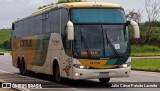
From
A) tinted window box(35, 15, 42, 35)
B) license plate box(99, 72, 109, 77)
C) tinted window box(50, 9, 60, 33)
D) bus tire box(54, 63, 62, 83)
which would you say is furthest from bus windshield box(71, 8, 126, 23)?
tinted window box(35, 15, 42, 35)

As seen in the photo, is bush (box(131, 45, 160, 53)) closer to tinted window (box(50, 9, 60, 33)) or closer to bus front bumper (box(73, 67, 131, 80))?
tinted window (box(50, 9, 60, 33))

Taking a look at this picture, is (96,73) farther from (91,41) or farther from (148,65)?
(148,65)

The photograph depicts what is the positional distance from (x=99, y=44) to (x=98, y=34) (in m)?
0.43

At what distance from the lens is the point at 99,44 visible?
60.9 ft

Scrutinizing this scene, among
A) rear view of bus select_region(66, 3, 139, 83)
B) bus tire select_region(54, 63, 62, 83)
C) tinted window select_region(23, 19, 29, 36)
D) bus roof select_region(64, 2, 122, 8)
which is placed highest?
bus roof select_region(64, 2, 122, 8)

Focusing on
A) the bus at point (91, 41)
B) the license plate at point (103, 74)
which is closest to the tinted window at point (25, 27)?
the bus at point (91, 41)

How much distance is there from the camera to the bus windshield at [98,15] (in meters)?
18.9

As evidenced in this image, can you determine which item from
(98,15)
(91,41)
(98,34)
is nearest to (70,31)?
(91,41)

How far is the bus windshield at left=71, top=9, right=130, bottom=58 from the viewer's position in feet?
60.7

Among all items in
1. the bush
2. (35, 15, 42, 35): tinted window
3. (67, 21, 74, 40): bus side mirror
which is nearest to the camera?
(67, 21, 74, 40): bus side mirror

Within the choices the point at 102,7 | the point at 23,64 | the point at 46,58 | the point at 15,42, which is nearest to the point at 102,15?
the point at 102,7

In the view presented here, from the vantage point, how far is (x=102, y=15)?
19172 millimetres

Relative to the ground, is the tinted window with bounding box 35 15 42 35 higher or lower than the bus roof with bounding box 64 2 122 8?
lower

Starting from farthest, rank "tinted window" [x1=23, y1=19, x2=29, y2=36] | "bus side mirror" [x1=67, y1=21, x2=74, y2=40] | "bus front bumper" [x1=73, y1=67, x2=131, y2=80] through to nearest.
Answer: "tinted window" [x1=23, y1=19, x2=29, y2=36], "bus front bumper" [x1=73, y1=67, x2=131, y2=80], "bus side mirror" [x1=67, y1=21, x2=74, y2=40]
